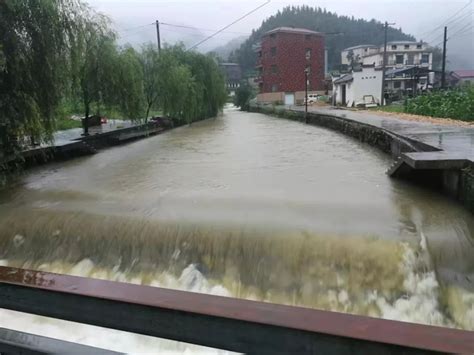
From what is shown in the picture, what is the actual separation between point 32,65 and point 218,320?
960 centimetres

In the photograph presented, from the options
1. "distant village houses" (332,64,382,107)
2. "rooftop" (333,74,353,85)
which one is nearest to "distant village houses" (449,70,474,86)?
"rooftop" (333,74,353,85)

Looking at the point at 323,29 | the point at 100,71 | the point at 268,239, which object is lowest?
the point at 268,239

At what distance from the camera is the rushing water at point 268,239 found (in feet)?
17.1

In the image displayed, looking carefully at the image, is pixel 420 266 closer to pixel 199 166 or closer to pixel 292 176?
pixel 292 176

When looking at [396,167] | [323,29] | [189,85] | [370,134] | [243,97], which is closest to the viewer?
[396,167]

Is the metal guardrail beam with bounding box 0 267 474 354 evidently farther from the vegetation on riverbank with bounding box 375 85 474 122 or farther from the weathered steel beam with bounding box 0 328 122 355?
the vegetation on riverbank with bounding box 375 85 474 122

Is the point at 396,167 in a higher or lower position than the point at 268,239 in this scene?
higher

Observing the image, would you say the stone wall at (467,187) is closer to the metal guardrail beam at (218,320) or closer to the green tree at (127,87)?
the metal guardrail beam at (218,320)

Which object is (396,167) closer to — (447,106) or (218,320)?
(218,320)

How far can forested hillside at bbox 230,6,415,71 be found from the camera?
94.3 metres

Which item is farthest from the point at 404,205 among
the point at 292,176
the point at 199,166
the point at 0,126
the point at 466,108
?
the point at 466,108

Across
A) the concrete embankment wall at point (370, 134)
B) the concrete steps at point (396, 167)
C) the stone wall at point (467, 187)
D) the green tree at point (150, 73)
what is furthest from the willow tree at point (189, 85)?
the stone wall at point (467, 187)

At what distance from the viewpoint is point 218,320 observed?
4.10 feet

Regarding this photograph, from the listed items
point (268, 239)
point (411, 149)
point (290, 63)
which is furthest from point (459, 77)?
point (268, 239)
